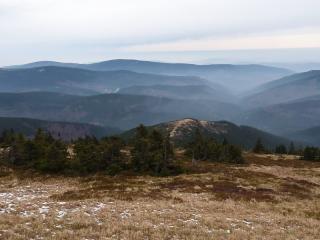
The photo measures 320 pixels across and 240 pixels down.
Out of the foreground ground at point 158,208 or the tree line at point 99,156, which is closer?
the foreground ground at point 158,208

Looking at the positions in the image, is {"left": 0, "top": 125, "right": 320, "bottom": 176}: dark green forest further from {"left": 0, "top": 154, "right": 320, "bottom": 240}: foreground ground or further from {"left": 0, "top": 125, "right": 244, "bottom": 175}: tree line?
{"left": 0, "top": 154, "right": 320, "bottom": 240}: foreground ground

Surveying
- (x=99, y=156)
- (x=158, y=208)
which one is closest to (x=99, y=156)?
(x=99, y=156)

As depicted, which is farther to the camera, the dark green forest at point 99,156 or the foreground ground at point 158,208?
the dark green forest at point 99,156

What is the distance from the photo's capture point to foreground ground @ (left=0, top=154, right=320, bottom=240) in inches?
816

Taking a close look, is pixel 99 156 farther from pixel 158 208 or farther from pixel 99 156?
pixel 158 208

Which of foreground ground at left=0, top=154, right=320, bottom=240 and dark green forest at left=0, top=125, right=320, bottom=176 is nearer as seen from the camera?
foreground ground at left=0, top=154, right=320, bottom=240

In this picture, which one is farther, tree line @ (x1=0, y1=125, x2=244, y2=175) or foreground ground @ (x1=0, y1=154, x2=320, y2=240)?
tree line @ (x1=0, y1=125, x2=244, y2=175)

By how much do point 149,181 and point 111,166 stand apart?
28.3 feet

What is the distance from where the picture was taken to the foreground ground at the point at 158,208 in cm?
2072

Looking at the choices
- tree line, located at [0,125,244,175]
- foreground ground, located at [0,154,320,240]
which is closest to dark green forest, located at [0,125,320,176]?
tree line, located at [0,125,244,175]

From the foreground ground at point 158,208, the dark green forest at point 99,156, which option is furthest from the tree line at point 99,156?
the foreground ground at point 158,208

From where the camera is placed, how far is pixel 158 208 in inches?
1117

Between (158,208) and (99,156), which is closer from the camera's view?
(158,208)

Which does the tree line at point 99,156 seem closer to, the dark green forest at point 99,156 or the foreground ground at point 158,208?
the dark green forest at point 99,156
